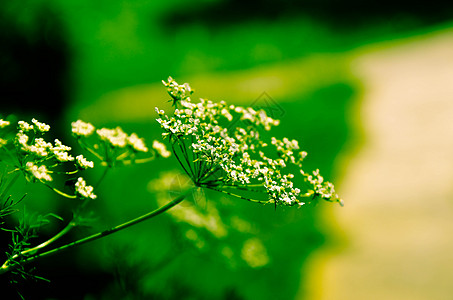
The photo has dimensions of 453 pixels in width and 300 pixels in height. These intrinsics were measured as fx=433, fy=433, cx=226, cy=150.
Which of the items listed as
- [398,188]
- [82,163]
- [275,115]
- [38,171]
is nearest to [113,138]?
[82,163]

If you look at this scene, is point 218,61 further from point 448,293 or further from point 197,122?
point 197,122

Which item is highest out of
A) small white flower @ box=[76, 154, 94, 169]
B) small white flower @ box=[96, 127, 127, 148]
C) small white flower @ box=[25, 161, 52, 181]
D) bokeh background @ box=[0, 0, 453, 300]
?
bokeh background @ box=[0, 0, 453, 300]

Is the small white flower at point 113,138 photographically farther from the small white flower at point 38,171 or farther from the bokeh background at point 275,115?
the bokeh background at point 275,115

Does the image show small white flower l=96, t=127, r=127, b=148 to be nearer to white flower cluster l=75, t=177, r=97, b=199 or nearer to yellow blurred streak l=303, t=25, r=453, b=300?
white flower cluster l=75, t=177, r=97, b=199

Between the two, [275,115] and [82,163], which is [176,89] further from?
[275,115]

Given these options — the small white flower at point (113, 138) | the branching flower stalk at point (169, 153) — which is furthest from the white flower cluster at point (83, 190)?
the small white flower at point (113, 138)

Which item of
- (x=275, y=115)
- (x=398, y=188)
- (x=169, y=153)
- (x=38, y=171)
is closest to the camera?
(x=38, y=171)

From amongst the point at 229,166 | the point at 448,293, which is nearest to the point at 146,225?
the point at 229,166

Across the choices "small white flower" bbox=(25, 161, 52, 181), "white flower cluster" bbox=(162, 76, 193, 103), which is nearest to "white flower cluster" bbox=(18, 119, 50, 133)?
"small white flower" bbox=(25, 161, 52, 181)
